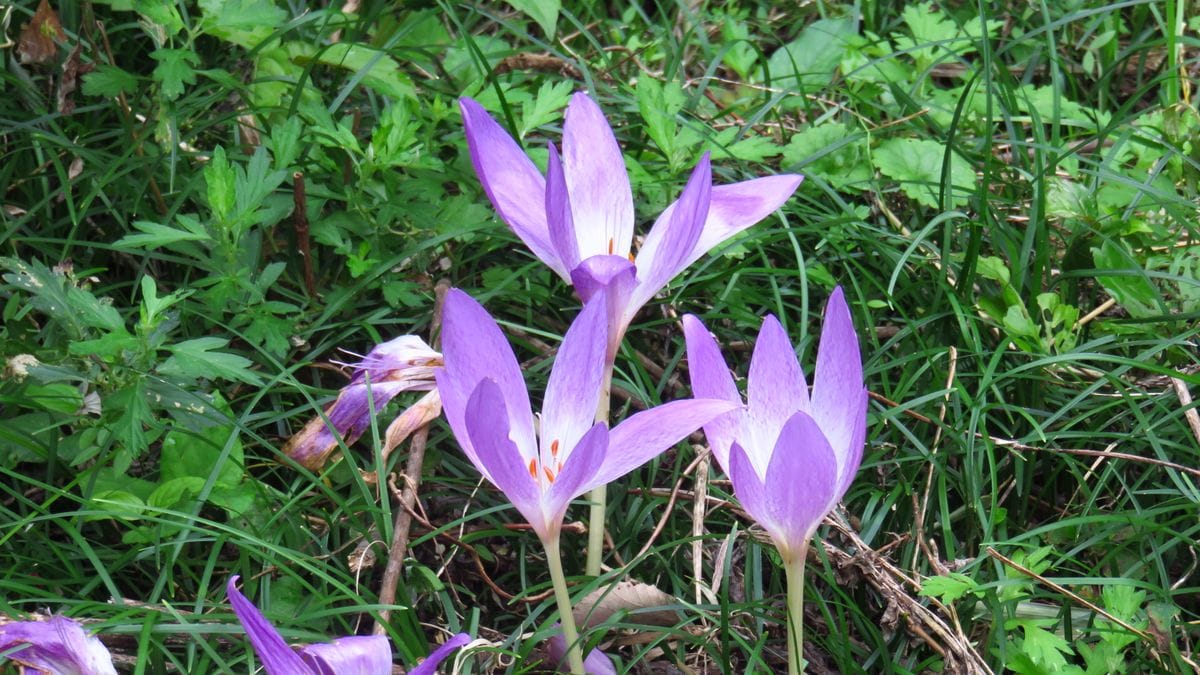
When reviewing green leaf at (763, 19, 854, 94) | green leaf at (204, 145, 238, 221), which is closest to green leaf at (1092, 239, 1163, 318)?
green leaf at (763, 19, 854, 94)

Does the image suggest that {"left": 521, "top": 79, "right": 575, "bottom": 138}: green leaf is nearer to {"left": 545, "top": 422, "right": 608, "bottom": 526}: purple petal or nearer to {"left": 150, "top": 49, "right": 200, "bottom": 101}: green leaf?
{"left": 150, "top": 49, "right": 200, "bottom": 101}: green leaf

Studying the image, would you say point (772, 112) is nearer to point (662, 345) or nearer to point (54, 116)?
point (662, 345)

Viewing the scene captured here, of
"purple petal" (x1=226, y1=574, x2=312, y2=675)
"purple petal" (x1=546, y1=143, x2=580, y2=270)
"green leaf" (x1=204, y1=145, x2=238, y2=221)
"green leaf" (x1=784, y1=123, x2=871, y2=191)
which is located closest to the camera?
"purple petal" (x1=226, y1=574, x2=312, y2=675)

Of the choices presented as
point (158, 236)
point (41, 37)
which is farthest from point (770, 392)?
point (41, 37)

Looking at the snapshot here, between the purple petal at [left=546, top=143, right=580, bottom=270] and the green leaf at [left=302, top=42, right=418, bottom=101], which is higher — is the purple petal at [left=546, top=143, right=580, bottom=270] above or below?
above

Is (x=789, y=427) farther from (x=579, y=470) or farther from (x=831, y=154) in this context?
(x=831, y=154)

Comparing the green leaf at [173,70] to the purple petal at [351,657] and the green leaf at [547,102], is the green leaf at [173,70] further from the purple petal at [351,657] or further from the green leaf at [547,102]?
the purple petal at [351,657]

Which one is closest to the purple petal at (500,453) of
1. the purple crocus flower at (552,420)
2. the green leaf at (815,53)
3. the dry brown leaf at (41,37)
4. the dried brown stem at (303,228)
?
the purple crocus flower at (552,420)
